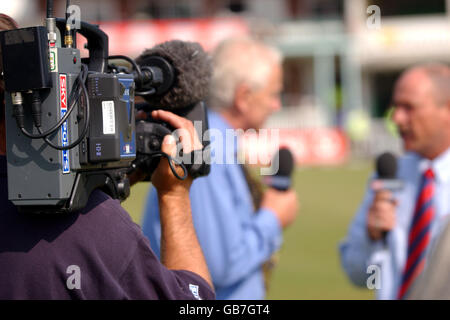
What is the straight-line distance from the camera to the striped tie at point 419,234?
132 inches

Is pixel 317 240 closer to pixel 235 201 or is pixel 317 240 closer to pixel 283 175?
pixel 283 175

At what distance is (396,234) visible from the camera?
3.47m

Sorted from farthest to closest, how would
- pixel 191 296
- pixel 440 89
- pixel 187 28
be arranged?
pixel 187 28 → pixel 440 89 → pixel 191 296

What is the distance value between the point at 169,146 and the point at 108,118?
0.39 m

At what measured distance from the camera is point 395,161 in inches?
143

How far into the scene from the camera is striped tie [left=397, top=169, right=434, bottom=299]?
335 centimetres

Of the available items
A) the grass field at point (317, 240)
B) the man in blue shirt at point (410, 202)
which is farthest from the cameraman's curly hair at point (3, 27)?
the man in blue shirt at point (410, 202)

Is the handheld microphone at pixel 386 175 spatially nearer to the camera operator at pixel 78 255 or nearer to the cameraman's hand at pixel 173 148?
the cameraman's hand at pixel 173 148

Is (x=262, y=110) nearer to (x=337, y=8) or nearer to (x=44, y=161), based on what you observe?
(x=44, y=161)

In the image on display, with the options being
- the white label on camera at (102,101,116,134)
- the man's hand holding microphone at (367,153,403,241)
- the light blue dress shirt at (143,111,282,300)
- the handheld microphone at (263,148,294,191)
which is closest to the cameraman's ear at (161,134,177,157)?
the white label on camera at (102,101,116,134)

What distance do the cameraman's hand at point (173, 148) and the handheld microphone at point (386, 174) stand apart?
5.69ft
